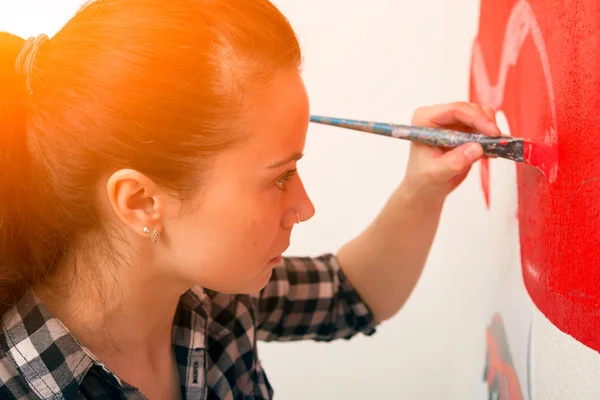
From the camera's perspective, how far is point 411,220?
0.86 metres

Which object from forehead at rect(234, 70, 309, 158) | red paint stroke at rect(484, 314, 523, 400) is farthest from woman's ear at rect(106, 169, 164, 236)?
red paint stroke at rect(484, 314, 523, 400)

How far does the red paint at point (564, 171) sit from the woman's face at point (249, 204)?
0.77ft

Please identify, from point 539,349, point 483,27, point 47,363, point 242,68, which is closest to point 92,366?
point 47,363

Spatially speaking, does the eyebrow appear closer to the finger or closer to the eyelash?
the eyelash

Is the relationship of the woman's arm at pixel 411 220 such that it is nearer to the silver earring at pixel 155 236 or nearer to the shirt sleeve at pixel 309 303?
the shirt sleeve at pixel 309 303

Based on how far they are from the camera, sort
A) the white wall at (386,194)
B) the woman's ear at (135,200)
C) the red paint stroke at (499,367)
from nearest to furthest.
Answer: the woman's ear at (135,200)
the red paint stroke at (499,367)
the white wall at (386,194)

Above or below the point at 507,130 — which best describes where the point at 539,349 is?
below

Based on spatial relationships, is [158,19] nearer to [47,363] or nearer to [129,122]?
[129,122]

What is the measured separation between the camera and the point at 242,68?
0.67 metres

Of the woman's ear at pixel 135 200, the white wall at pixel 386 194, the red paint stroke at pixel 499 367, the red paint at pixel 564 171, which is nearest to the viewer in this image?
the red paint at pixel 564 171

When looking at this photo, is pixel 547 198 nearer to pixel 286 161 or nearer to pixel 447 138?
pixel 447 138

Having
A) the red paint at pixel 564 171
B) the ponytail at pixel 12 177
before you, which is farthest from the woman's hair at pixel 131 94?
the red paint at pixel 564 171

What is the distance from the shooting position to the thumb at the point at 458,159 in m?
0.70

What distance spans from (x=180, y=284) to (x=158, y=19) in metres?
0.29
